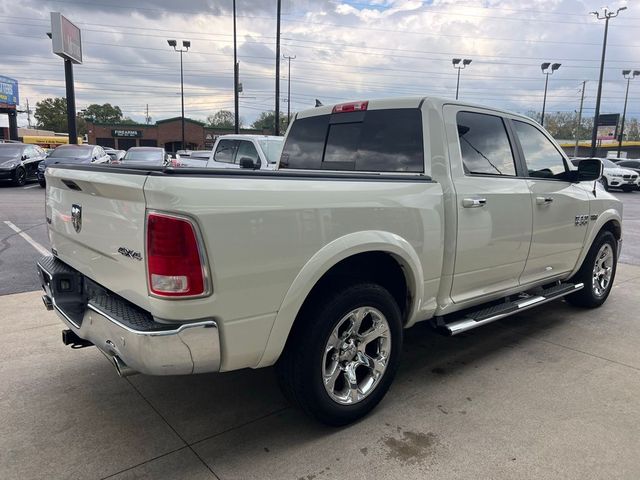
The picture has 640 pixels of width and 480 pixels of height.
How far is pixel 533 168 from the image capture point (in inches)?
164

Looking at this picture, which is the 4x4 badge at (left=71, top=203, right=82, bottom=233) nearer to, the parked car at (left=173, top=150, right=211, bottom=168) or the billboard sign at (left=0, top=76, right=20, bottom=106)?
the parked car at (left=173, top=150, right=211, bottom=168)

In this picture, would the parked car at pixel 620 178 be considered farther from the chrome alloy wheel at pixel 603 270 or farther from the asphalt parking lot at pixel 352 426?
the asphalt parking lot at pixel 352 426

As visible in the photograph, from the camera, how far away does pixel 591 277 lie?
515cm

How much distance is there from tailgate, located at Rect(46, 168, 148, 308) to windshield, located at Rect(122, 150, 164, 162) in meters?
16.3

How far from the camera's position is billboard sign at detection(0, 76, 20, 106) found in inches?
2083

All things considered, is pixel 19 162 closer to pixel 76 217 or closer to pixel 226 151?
pixel 226 151

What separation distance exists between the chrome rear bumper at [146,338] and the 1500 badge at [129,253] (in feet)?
0.93

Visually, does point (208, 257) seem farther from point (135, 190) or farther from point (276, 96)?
point (276, 96)

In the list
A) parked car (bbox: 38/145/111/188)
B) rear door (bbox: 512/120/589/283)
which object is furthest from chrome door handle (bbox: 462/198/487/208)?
parked car (bbox: 38/145/111/188)

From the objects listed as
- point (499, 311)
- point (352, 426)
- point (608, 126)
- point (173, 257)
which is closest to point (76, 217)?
point (173, 257)

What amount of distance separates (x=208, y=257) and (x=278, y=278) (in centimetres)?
40

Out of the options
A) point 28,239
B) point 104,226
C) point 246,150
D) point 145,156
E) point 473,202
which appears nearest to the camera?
point 104,226

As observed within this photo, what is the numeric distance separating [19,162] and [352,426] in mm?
19213

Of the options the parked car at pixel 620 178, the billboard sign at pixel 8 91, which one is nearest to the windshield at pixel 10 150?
the parked car at pixel 620 178
